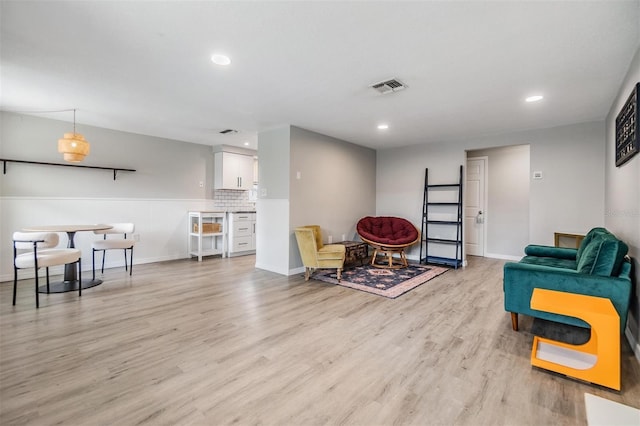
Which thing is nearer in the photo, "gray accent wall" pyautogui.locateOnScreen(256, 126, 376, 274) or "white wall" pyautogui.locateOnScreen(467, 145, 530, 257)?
"gray accent wall" pyautogui.locateOnScreen(256, 126, 376, 274)

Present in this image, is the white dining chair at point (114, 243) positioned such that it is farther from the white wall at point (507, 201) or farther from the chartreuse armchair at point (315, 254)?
the white wall at point (507, 201)

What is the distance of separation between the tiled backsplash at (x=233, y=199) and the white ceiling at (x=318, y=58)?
2628mm

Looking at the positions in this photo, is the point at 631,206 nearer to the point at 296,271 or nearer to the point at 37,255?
the point at 296,271

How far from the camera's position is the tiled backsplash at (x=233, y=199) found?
659cm

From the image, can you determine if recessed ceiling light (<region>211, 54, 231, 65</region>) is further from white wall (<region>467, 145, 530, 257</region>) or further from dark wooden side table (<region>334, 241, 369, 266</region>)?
white wall (<region>467, 145, 530, 257</region>)

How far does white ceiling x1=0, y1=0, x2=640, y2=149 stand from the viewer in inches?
74.0

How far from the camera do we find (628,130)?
250cm

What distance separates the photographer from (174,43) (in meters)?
2.23

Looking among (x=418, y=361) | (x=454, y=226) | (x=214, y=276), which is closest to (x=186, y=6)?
(x=418, y=361)

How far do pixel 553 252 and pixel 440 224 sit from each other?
86.3 inches

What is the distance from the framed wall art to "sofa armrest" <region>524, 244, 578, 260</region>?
1078mm

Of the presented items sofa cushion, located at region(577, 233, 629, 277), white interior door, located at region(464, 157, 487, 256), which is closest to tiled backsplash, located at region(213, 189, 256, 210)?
white interior door, located at region(464, 157, 487, 256)

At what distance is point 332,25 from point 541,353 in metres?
2.72

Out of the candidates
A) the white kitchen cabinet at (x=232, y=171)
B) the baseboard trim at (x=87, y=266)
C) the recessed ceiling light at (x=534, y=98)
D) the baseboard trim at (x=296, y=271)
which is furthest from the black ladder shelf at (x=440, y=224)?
the baseboard trim at (x=87, y=266)
